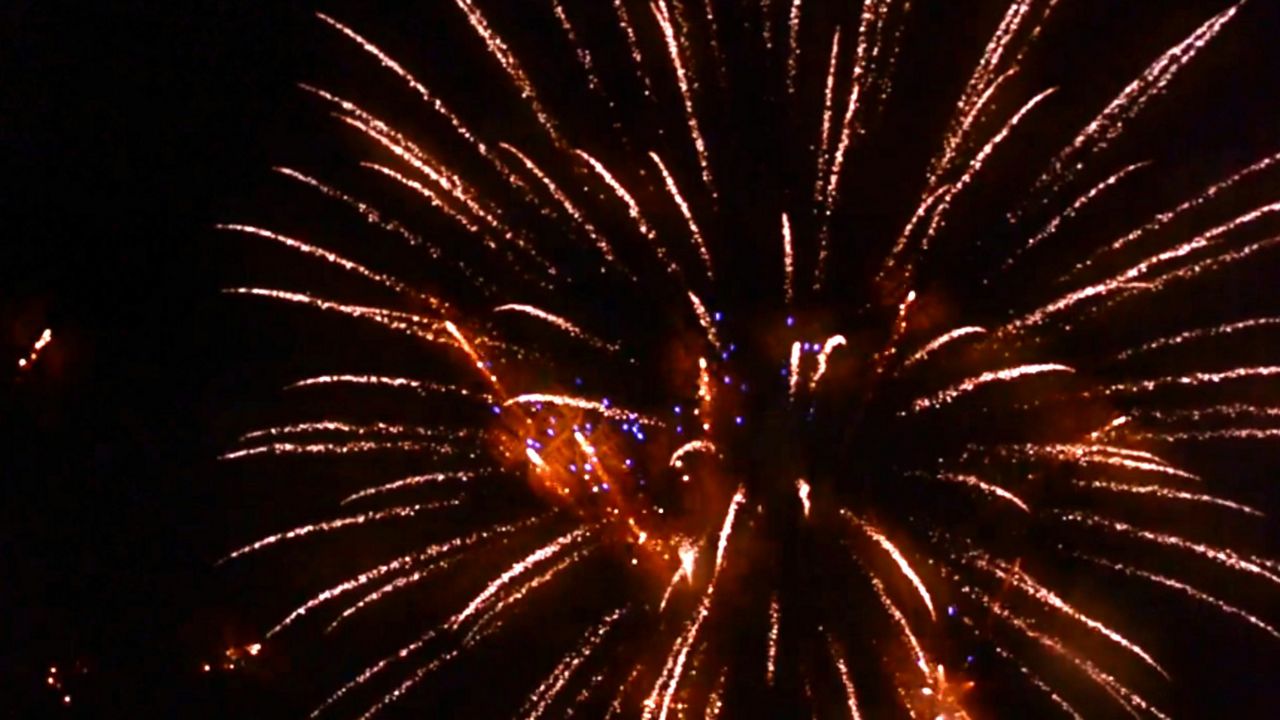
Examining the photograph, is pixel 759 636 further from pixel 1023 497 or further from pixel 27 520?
pixel 27 520

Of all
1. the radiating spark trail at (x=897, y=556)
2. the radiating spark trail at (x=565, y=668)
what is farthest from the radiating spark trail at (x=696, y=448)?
the radiating spark trail at (x=565, y=668)

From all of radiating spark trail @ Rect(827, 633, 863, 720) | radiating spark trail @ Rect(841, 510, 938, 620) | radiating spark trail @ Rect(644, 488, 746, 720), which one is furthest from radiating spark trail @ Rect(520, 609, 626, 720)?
radiating spark trail @ Rect(841, 510, 938, 620)

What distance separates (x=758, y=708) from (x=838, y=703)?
61 cm

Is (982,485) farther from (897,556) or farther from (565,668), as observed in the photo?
(565,668)

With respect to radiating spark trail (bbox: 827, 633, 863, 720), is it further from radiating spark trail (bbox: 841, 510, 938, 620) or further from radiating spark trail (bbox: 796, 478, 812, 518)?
radiating spark trail (bbox: 796, 478, 812, 518)

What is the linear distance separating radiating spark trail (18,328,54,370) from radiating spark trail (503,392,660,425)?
11.2 ft

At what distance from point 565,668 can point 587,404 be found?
3.74 metres

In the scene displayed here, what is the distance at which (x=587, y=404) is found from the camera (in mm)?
8883

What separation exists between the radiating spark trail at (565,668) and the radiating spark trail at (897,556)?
7.05ft

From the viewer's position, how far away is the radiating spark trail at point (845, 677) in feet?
29.0

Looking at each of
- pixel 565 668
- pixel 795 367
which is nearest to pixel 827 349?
pixel 795 367

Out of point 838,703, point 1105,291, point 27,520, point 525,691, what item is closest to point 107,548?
point 27,520

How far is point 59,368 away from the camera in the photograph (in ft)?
35.5

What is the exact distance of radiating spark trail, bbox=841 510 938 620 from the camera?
27.3 feet
